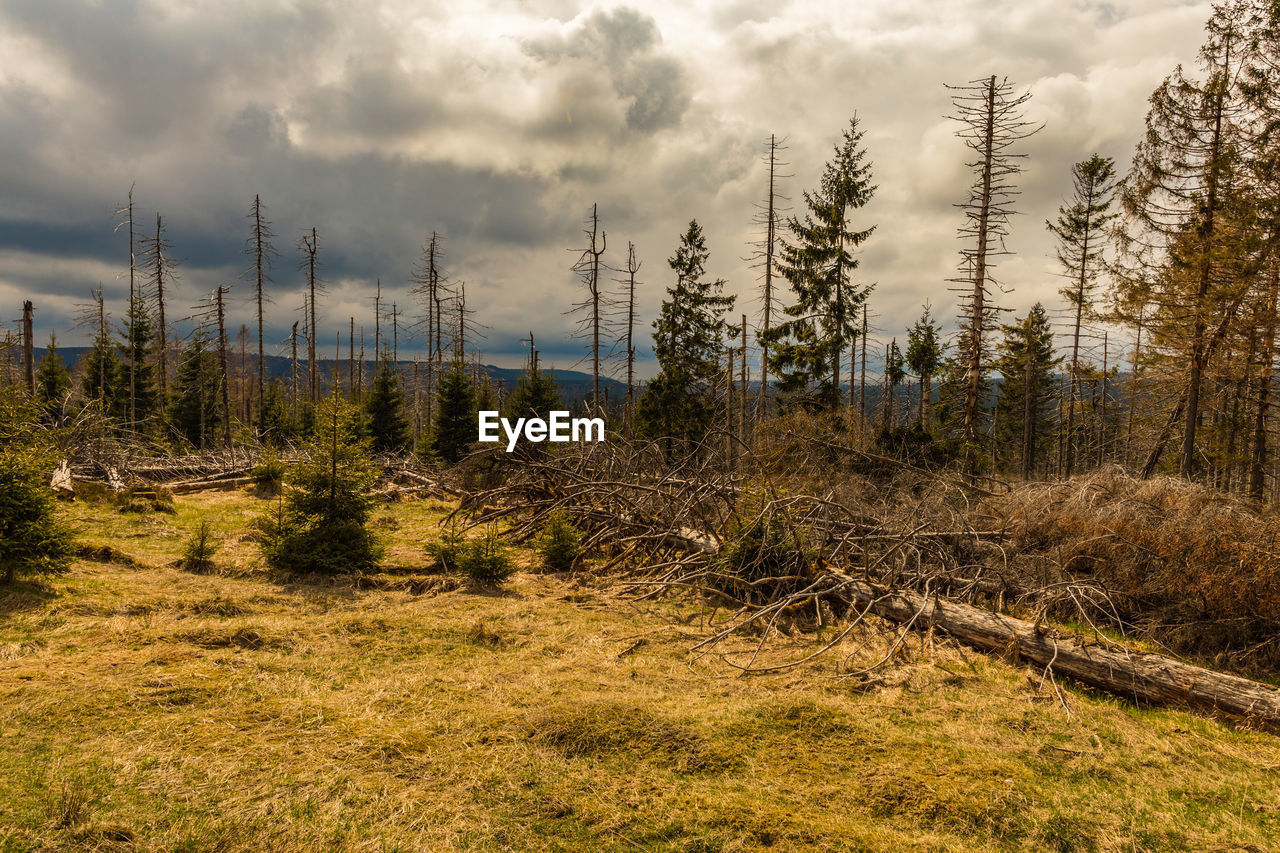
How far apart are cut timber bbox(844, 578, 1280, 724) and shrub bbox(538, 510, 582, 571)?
Answer: 4.53m

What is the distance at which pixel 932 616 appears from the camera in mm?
6680

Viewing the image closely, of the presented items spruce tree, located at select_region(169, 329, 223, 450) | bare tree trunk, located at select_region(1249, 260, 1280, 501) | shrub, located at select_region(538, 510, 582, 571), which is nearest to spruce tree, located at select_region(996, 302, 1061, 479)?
bare tree trunk, located at select_region(1249, 260, 1280, 501)

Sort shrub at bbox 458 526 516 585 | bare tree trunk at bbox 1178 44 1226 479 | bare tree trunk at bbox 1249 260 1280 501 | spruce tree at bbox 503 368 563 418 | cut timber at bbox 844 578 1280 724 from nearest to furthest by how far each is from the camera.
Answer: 1. cut timber at bbox 844 578 1280 724
2. shrub at bbox 458 526 516 585
3. bare tree trunk at bbox 1249 260 1280 501
4. bare tree trunk at bbox 1178 44 1226 479
5. spruce tree at bbox 503 368 563 418

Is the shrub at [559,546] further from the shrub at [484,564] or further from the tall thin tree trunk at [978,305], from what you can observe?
the tall thin tree trunk at [978,305]

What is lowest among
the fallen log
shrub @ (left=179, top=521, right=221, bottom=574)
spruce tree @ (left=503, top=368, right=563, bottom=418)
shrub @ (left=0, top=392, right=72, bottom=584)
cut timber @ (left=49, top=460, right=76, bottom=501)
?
the fallen log

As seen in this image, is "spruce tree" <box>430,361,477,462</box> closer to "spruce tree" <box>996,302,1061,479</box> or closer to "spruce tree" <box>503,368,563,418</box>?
"spruce tree" <box>503,368,563,418</box>

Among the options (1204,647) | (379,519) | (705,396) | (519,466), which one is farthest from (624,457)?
(705,396)

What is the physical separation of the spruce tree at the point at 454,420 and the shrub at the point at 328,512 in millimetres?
16298

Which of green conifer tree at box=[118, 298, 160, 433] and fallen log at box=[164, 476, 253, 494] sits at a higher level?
green conifer tree at box=[118, 298, 160, 433]

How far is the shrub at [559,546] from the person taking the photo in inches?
377

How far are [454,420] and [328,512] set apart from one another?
16905 millimetres

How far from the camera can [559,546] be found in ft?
31.4

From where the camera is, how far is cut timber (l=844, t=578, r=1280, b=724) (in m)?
5.08

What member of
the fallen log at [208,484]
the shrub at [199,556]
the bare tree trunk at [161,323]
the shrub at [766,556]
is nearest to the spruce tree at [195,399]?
the bare tree trunk at [161,323]
